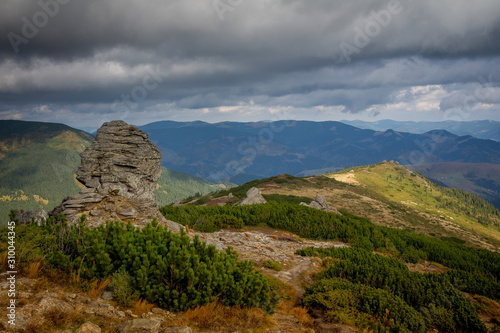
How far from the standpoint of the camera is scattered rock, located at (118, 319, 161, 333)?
16.7 feet

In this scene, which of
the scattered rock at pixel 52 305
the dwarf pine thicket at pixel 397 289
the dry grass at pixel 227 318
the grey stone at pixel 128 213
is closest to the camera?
the scattered rock at pixel 52 305

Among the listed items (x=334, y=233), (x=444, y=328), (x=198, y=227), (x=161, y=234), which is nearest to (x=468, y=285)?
(x=444, y=328)

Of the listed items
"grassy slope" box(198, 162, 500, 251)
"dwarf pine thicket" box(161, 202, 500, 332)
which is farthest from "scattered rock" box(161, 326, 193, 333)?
"grassy slope" box(198, 162, 500, 251)

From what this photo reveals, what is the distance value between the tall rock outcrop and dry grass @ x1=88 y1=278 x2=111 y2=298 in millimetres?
7047

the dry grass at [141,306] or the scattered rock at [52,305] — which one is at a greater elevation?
the scattered rock at [52,305]

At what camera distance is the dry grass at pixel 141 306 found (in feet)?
19.1

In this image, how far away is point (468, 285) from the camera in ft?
35.4

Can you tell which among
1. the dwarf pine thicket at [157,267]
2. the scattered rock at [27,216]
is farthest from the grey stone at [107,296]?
the scattered rock at [27,216]

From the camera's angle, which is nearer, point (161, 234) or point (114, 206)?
point (161, 234)

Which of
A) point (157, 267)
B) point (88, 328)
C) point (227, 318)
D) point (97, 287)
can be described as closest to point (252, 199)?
point (157, 267)

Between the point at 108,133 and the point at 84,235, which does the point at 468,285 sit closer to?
the point at 84,235

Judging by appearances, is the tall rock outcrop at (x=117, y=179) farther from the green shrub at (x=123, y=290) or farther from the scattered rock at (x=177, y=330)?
the scattered rock at (x=177, y=330)

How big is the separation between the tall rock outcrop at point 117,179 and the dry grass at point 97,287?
23.1ft

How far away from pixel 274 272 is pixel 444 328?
579cm
